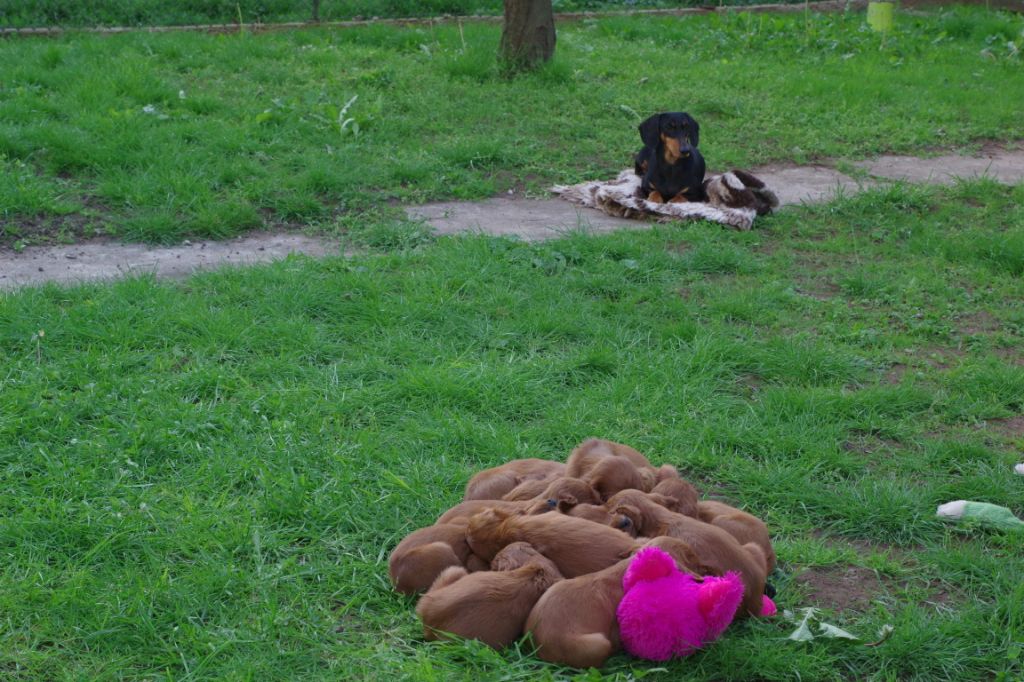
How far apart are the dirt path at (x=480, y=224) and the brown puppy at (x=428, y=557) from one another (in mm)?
3444

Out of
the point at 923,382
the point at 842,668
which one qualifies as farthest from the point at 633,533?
the point at 923,382

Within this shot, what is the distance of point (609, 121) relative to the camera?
31.8 ft

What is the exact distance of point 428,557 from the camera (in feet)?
10.7

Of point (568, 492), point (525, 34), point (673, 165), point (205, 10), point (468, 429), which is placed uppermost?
point (205, 10)

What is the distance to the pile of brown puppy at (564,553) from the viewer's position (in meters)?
3.02

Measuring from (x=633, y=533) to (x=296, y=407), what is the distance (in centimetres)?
187

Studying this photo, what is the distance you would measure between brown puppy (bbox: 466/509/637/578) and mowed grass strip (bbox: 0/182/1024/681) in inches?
11.8

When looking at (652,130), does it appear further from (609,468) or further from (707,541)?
(707,541)

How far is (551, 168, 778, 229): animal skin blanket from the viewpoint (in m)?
7.23

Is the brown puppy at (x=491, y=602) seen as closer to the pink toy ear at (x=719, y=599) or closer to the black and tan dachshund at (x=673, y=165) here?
the pink toy ear at (x=719, y=599)

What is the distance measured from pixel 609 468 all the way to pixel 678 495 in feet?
0.78

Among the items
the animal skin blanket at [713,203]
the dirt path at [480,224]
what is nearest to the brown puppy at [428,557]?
the dirt path at [480,224]

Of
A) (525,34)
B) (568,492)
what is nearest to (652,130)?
(525,34)

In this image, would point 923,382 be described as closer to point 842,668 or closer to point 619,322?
point 619,322
